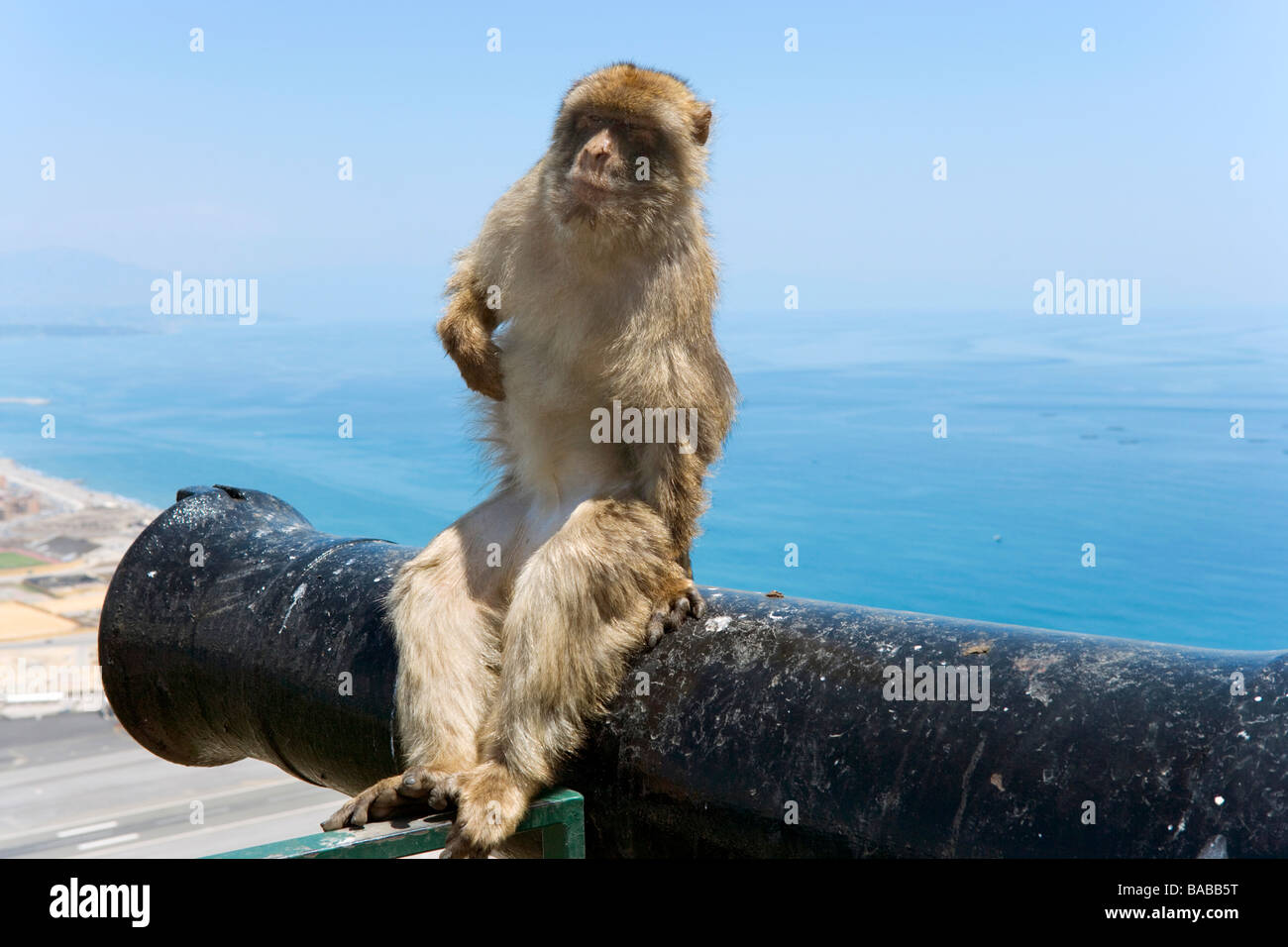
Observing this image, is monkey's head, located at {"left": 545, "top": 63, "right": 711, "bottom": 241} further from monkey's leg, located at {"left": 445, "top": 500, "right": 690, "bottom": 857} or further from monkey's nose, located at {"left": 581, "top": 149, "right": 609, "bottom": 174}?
monkey's leg, located at {"left": 445, "top": 500, "right": 690, "bottom": 857}

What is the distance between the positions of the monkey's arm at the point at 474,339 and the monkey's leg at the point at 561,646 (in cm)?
53

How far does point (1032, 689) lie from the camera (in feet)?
5.90

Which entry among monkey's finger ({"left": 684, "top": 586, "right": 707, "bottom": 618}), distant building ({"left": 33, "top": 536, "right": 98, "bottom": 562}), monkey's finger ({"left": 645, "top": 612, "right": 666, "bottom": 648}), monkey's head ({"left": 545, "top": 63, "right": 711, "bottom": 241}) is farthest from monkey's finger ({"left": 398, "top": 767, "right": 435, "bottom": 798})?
distant building ({"left": 33, "top": 536, "right": 98, "bottom": 562})

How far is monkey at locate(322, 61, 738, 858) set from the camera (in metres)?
2.65

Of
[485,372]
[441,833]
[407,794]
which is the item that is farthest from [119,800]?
[441,833]

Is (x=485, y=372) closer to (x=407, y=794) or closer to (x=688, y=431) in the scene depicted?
(x=688, y=431)

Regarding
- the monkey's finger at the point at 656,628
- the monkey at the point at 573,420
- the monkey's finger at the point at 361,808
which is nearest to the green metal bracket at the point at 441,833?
the monkey's finger at the point at 361,808

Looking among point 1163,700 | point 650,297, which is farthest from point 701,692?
point 650,297

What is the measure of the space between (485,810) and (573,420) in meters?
1.16

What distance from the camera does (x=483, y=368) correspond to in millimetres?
3182

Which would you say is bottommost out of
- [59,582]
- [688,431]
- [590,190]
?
[59,582]

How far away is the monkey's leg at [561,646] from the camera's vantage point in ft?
8.00
